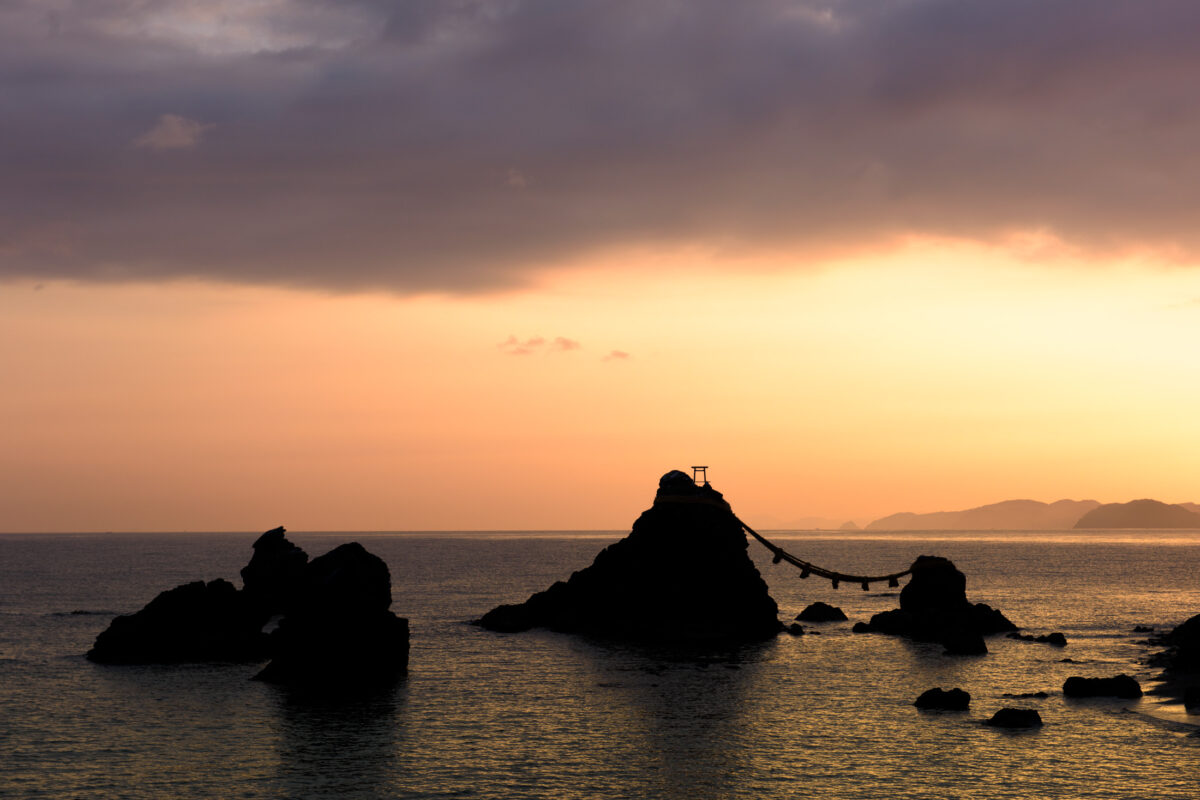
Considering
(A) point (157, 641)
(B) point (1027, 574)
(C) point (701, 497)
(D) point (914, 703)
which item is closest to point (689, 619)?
(C) point (701, 497)

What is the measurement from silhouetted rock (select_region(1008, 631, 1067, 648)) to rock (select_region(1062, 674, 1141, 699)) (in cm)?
2382

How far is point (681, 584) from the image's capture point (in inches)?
3565

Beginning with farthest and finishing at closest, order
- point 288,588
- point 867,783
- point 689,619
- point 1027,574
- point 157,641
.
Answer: point 1027,574 → point 288,588 → point 689,619 → point 157,641 → point 867,783

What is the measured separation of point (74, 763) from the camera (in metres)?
45.7

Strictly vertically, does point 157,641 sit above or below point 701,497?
below

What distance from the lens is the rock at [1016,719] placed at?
169ft

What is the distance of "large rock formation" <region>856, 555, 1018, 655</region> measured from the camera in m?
89.0

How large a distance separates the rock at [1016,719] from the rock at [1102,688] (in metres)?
8.34

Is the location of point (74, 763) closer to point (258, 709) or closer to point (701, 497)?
point (258, 709)

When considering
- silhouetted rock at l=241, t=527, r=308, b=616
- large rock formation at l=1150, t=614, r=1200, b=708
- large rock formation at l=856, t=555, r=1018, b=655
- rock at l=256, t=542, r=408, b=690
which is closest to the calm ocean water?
large rock formation at l=1150, t=614, r=1200, b=708

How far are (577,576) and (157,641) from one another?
3892 centimetres

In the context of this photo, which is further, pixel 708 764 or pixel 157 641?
pixel 157 641

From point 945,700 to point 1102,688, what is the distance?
408 inches

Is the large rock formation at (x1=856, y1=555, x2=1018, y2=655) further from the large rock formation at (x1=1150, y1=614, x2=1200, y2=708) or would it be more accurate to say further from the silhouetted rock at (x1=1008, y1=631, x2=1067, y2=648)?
the large rock formation at (x1=1150, y1=614, x2=1200, y2=708)
